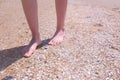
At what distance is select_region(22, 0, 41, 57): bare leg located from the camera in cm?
261

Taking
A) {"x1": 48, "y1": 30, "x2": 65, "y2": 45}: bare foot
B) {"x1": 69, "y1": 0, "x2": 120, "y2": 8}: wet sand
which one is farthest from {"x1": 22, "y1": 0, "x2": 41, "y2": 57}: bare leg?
{"x1": 69, "y1": 0, "x2": 120, "y2": 8}: wet sand

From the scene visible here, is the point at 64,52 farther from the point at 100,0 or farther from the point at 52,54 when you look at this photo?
the point at 100,0

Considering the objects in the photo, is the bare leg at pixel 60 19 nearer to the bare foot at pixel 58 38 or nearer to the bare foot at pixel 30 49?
the bare foot at pixel 58 38

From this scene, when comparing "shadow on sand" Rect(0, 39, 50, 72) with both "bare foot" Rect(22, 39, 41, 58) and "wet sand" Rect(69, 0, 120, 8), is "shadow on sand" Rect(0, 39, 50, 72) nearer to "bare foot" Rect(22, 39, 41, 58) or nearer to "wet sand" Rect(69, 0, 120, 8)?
"bare foot" Rect(22, 39, 41, 58)

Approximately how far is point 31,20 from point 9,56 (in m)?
0.41

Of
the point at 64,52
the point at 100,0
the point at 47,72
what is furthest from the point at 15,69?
the point at 100,0

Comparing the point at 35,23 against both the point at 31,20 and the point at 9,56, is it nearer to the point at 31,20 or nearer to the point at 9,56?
the point at 31,20

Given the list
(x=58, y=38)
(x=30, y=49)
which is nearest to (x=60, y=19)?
(x=58, y=38)

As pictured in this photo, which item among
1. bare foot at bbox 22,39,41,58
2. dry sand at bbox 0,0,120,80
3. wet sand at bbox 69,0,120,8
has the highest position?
bare foot at bbox 22,39,41,58

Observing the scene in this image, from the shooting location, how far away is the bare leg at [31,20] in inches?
103

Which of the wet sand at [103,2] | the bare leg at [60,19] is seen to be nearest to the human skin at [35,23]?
the bare leg at [60,19]

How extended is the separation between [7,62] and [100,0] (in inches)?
117

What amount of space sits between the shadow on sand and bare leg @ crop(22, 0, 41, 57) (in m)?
0.08

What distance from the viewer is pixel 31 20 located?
8.83 feet
